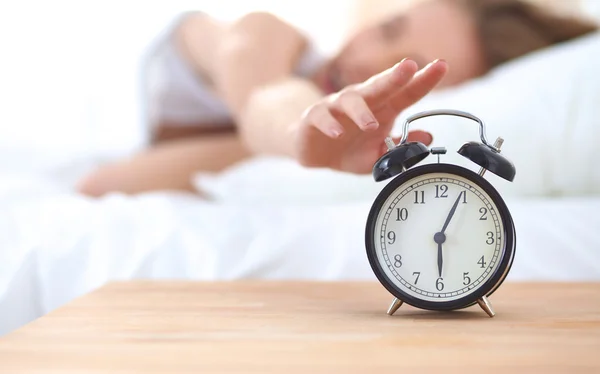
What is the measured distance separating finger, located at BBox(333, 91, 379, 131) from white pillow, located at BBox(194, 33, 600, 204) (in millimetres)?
441

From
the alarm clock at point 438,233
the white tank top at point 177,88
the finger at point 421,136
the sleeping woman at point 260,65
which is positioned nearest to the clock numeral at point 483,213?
the alarm clock at point 438,233

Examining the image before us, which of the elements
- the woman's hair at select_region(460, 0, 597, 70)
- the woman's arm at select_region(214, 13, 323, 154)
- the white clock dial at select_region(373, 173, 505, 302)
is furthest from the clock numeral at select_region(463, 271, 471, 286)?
the woman's hair at select_region(460, 0, 597, 70)

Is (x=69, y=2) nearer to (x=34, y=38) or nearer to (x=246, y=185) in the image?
(x=34, y=38)

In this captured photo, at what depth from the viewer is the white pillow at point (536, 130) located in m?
1.29

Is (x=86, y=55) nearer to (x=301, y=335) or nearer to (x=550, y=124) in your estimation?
(x=550, y=124)

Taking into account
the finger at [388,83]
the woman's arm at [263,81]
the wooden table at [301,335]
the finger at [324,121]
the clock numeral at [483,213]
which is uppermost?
the woman's arm at [263,81]

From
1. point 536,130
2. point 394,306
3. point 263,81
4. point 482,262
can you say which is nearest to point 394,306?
point 394,306

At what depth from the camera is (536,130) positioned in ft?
4.26

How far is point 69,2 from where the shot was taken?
8.70 ft

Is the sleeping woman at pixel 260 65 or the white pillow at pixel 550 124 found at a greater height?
the sleeping woman at pixel 260 65

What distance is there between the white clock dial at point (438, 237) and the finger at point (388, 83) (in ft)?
0.33

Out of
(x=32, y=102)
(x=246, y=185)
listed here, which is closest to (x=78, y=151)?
(x=32, y=102)

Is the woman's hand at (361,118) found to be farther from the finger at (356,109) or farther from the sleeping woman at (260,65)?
the sleeping woman at (260,65)

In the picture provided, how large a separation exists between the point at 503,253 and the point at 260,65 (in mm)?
950
